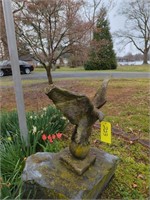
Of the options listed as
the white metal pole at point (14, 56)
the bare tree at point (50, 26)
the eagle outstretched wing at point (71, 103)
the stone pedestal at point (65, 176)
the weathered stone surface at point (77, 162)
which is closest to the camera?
the eagle outstretched wing at point (71, 103)

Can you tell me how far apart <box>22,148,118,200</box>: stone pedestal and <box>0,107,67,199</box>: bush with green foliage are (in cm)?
13

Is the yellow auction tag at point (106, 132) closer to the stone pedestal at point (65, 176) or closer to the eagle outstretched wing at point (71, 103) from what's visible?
the stone pedestal at point (65, 176)

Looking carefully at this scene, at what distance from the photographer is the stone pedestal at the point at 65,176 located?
1299mm

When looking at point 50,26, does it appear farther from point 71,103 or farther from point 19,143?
point 71,103

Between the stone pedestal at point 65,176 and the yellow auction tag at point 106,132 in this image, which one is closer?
the stone pedestal at point 65,176

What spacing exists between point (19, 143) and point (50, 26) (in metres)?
4.13

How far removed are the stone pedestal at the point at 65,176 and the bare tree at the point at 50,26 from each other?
433cm

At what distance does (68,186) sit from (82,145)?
29 centimetres

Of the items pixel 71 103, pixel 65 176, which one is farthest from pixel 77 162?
pixel 71 103

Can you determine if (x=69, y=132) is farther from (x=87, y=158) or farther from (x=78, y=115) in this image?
(x=78, y=115)

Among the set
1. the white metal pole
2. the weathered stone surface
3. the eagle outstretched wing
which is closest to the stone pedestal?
the weathered stone surface

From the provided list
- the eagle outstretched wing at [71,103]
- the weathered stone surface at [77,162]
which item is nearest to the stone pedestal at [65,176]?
the weathered stone surface at [77,162]

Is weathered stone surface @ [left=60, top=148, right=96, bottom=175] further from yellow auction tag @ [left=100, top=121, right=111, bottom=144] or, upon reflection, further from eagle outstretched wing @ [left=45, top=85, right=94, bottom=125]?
eagle outstretched wing @ [left=45, top=85, right=94, bottom=125]

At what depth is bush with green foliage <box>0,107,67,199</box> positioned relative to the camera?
4.94ft
